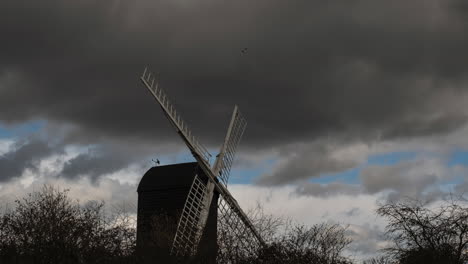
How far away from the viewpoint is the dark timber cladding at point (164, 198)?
29.1 metres

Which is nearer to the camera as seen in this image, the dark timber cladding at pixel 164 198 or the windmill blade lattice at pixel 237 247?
the windmill blade lattice at pixel 237 247

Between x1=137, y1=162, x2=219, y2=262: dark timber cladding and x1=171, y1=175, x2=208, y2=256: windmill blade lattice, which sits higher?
x1=137, y1=162, x2=219, y2=262: dark timber cladding

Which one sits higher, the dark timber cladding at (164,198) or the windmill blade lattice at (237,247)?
the dark timber cladding at (164,198)

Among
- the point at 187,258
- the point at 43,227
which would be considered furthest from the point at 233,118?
the point at 43,227

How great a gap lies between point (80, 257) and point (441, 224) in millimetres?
10947

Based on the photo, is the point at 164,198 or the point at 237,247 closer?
the point at 237,247

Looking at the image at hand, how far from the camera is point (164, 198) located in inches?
1256

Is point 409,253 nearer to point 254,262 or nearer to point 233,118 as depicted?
point 254,262

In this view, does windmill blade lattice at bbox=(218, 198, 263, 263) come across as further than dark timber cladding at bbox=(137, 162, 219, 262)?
No

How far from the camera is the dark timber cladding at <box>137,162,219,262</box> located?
29.1 meters

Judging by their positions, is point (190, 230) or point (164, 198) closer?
point (190, 230)

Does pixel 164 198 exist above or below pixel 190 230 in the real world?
above

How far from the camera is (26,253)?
19.2m

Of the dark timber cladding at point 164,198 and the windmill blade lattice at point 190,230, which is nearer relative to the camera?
the windmill blade lattice at point 190,230
